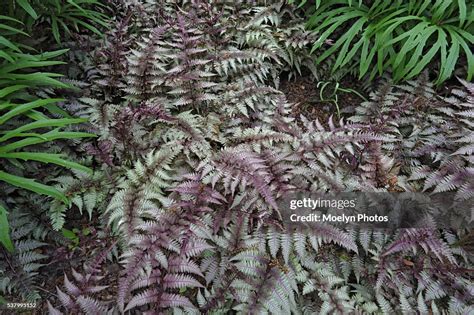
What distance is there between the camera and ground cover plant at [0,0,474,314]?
2332 millimetres

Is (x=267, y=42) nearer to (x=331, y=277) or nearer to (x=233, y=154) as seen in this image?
(x=233, y=154)

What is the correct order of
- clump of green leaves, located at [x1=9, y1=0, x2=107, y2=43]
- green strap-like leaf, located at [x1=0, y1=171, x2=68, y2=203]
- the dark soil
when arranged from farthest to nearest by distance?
the dark soil → clump of green leaves, located at [x1=9, y1=0, x2=107, y2=43] → green strap-like leaf, located at [x1=0, y1=171, x2=68, y2=203]

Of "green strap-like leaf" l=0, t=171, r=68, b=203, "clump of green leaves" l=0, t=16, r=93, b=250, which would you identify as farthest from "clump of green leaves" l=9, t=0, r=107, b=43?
"green strap-like leaf" l=0, t=171, r=68, b=203

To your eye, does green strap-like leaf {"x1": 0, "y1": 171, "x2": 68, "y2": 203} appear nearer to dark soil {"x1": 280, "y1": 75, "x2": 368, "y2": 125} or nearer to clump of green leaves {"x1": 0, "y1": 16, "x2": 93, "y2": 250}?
clump of green leaves {"x1": 0, "y1": 16, "x2": 93, "y2": 250}

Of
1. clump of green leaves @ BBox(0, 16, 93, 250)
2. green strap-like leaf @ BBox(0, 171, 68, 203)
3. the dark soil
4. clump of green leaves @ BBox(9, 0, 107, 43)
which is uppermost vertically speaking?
clump of green leaves @ BBox(9, 0, 107, 43)

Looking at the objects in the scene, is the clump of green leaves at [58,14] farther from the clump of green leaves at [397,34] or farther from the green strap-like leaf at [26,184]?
the clump of green leaves at [397,34]

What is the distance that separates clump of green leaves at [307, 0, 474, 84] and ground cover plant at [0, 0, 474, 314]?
22mm

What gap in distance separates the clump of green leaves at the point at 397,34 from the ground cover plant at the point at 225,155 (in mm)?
22

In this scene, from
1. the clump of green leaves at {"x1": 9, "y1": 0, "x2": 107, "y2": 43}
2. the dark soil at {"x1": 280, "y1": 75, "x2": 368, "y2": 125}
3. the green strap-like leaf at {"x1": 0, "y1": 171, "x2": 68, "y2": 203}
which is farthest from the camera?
the dark soil at {"x1": 280, "y1": 75, "x2": 368, "y2": 125}

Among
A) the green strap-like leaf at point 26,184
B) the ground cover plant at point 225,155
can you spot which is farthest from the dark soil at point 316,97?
the green strap-like leaf at point 26,184

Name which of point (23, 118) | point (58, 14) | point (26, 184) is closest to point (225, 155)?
point (26, 184)

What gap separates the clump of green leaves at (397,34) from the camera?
9.89ft

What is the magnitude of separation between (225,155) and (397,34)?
1.88 meters

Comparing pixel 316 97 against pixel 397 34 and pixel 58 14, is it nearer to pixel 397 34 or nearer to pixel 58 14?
pixel 397 34
